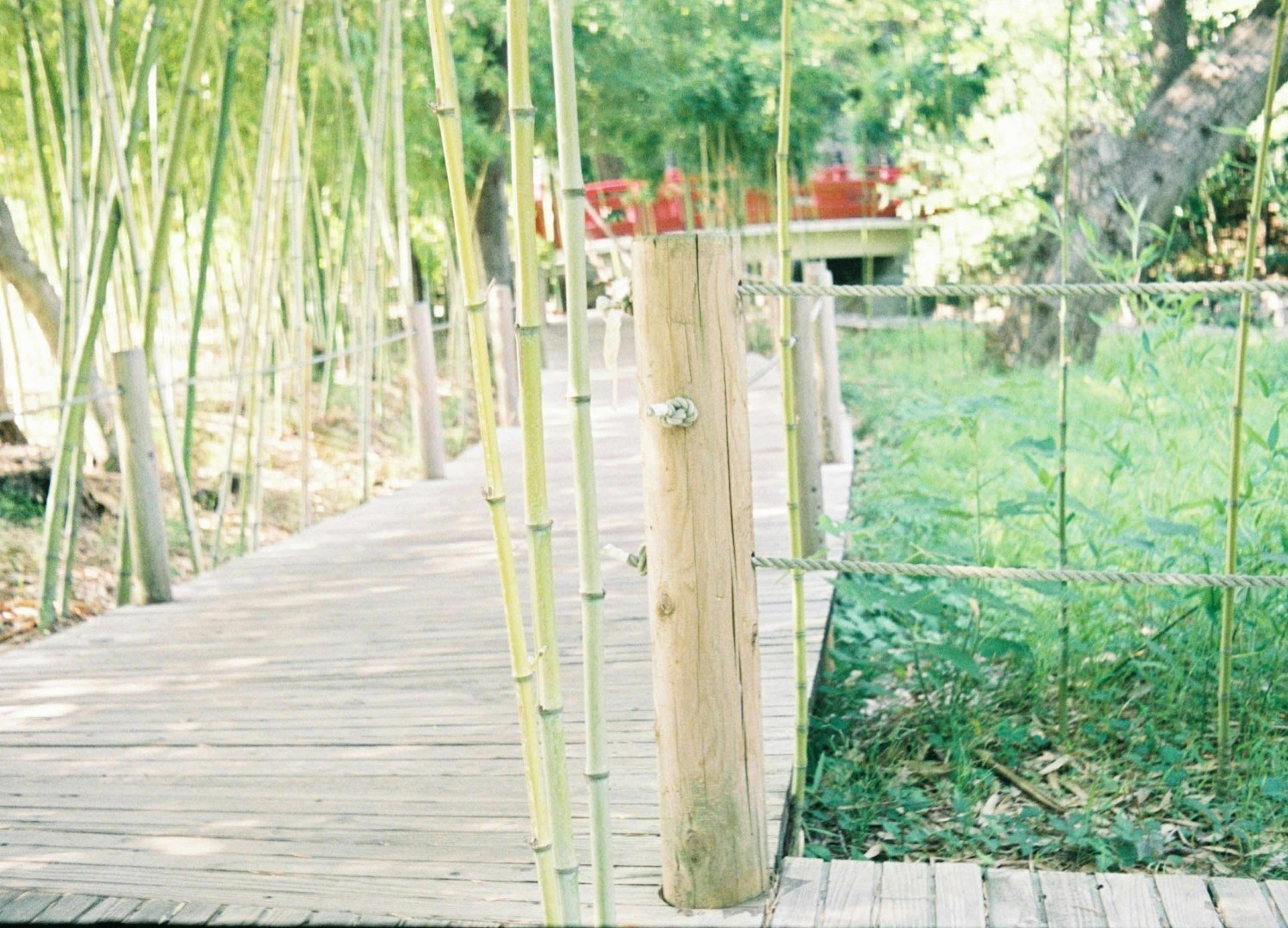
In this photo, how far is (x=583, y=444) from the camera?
1.18 m

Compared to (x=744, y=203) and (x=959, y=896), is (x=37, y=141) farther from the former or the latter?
(x=744, y=203)

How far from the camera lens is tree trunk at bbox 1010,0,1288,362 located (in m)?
5.95

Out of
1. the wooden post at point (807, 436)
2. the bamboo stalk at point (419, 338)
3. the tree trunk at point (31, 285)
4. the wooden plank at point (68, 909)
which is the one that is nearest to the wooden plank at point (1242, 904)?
the wooden plank at point (68, 909)

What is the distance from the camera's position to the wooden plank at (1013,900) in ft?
4.76

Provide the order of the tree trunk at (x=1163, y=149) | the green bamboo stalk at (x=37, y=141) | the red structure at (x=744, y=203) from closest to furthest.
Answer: the green bamboo stalk at (x=37, y=141)
the tree trunk at (x=1163, y=149)
the red structure at (x=744, y=203)

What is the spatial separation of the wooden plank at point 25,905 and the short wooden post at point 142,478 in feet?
5.06

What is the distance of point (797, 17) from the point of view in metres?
7.99

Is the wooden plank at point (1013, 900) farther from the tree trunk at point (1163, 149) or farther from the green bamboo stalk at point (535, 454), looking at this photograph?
the tree trunk at point (1163, 149)

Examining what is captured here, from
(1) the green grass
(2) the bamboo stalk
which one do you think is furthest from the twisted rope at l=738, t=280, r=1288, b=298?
(2) the bamboo stalk

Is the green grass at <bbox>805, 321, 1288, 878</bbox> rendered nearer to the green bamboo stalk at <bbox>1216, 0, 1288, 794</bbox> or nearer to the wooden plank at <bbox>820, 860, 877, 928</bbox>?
the green bamboo stalk at <bbox>1216, 0, 1288, 794</bbox>

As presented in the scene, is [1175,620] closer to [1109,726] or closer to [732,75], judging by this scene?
[1109,726]

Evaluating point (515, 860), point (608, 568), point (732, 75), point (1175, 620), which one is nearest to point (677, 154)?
point (732, 75)

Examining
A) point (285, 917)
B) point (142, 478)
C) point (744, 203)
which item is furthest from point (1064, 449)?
point (744, 203)

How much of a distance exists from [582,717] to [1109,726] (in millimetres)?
870
